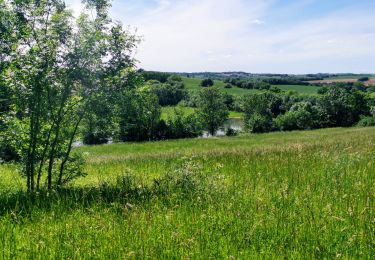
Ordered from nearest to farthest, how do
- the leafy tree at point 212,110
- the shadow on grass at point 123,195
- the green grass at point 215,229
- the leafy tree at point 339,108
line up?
the green grass at point 215,229, the shadow on grass at point 123,195, the leafy tree at point 212,110, the leafy tree at point 339,108

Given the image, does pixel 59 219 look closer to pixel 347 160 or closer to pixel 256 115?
pixel 347 160

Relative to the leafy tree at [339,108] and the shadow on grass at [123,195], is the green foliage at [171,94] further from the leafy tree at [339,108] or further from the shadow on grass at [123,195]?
the shadow on grass at [123,195]

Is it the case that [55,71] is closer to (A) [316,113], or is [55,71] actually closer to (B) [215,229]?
(B) [215,229]

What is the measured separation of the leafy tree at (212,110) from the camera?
87.1 m

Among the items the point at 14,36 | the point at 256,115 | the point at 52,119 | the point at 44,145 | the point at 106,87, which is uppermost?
the point at 14,36

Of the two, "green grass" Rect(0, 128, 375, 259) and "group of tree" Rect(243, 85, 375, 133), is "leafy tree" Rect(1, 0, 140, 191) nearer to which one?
"green grass" Rect(0, 128, 375, 259)

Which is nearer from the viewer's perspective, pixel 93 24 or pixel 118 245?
pixel 118 245

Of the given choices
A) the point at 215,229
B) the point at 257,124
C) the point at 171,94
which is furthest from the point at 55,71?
the point at 171,94

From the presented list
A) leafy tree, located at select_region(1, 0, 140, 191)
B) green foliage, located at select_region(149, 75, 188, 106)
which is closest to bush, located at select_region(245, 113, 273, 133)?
green foliage, located at select_region(149, 75, 188, 106)

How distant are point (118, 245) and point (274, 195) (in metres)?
3.38

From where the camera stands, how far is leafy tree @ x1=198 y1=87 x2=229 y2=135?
8712cm

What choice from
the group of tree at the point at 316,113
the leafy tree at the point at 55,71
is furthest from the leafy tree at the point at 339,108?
the leafy tree at the point at 55,71

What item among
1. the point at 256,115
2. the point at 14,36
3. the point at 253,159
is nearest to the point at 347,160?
the point at 253,159

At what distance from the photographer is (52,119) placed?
8883mm
